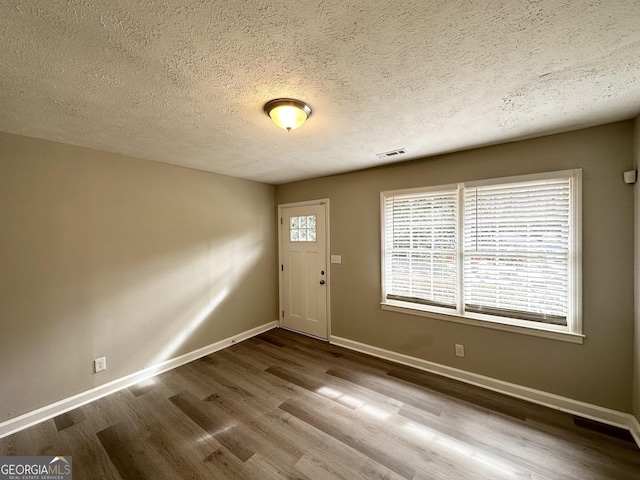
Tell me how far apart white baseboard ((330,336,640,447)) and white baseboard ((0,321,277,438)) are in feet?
7.26

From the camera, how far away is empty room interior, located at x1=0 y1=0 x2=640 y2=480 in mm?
1129

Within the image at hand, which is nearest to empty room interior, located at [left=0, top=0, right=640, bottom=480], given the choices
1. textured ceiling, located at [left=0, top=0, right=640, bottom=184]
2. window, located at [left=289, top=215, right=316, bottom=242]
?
textured ceiling, located at [left=0, top=0, right=640, bottom=184]

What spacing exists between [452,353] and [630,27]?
106 inches

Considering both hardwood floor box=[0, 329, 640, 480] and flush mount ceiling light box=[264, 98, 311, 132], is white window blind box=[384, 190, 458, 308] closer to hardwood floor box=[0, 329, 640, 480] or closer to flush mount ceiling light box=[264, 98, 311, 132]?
hardwood floor box=[0, 329, 640, 480]

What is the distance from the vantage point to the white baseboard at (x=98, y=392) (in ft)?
6.50

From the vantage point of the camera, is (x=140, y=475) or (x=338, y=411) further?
(x=338, y=411)

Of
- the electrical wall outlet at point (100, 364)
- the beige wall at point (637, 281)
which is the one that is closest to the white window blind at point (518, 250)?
the beige wall at point (637, 281)

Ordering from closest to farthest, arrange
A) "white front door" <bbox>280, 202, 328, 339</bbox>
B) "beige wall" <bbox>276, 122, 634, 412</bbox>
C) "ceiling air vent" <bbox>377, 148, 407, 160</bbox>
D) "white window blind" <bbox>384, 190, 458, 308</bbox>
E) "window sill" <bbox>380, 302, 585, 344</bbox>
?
"beige wall" <bbox>276, 122, 634, 412</bbox> → "window sill" <bbox>380, 302, 585, 344</bbox> → "ceiling air vent" <bbox>377, 148, 407, 160</bbox> → "white window blind" <bbox>384, 190, 458, 308</bbox> → "white front door" <bbox>280, 202, 328, 339</bbox>

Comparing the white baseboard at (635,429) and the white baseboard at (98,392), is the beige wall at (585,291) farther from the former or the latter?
the white baseboard at (98,392)

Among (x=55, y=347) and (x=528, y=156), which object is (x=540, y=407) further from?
(x=55, y=347)

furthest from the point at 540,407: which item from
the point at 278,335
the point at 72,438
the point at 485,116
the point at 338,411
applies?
the point at 72,438

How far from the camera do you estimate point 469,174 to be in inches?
99.7

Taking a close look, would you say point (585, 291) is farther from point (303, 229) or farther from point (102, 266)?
point (102, 266)

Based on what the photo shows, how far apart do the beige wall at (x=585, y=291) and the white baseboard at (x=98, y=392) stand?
7.33ft
